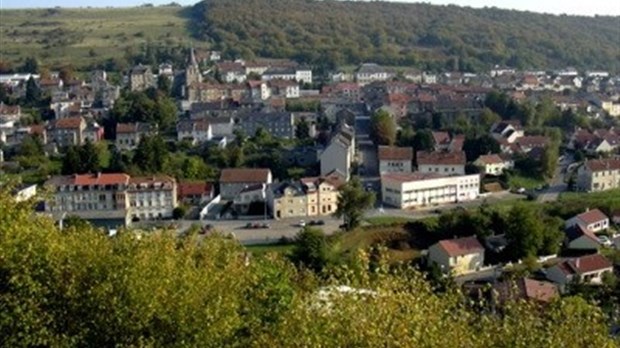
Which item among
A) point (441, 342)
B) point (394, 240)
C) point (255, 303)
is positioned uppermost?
point (441, 342)

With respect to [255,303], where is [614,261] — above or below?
below

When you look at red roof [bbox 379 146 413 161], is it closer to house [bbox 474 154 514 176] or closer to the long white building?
the long white building

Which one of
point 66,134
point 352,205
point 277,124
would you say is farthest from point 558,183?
point 66,134

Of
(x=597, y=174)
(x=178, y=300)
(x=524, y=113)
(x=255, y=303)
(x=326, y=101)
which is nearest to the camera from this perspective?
(x=178, y=300)

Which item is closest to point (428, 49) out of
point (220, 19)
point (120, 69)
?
point (220, 19)

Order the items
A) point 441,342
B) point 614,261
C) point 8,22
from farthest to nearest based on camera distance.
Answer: point 8,22 → point 614,261 → point 441,342

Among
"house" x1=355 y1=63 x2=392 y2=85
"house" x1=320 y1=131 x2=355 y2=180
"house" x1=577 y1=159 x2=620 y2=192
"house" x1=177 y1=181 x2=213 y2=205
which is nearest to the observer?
"house" x1=177 y1=181 x2=213 y2=205

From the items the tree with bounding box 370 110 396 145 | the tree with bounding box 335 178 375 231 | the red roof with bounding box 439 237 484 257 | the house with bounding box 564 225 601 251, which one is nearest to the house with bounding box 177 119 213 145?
the tree with bounding box 370 110 396 145

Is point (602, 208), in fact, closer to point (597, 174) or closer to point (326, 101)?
point (597, 174)
